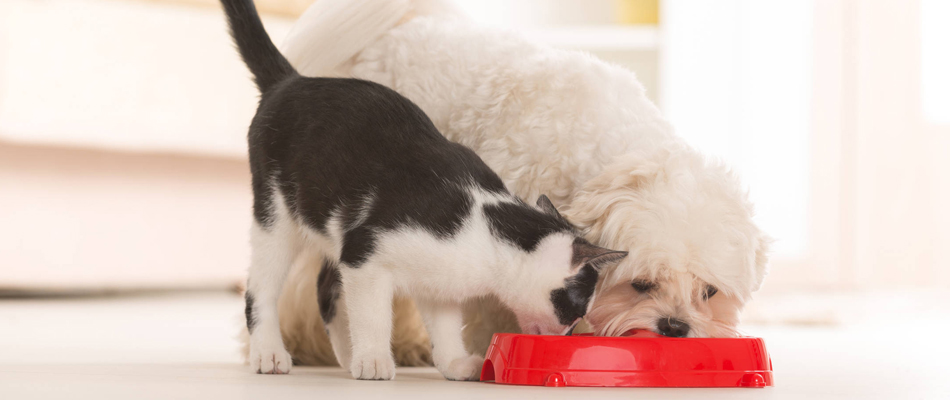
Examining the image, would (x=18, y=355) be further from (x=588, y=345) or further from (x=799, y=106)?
(x=799, y=106)

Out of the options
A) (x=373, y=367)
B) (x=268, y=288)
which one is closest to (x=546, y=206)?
(x=373, y=367)

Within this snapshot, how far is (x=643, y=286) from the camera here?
1.82 metres

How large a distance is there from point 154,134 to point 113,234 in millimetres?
568

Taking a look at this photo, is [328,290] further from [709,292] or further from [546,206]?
[709,292]

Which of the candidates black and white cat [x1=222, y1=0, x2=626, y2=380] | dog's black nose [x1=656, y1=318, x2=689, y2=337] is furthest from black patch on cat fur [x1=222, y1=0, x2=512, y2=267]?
dog's black nose [x1=656, y1=318, x2=689, y2=337]

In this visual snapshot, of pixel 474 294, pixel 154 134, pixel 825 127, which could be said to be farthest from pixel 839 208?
pixel 474 294

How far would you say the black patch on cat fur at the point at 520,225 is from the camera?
167cm

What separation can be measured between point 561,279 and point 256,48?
0.94m

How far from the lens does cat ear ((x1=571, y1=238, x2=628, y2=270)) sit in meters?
1.65

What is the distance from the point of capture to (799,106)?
638 cm

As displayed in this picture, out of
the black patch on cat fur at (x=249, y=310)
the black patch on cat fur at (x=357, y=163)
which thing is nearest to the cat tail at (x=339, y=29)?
the black patch on cat fur at (x=357, y=163)

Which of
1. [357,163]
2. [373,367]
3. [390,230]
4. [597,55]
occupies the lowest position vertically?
[373,367]

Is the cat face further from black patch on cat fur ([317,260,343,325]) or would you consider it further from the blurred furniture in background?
the blurred furniture in background

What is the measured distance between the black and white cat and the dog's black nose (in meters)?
0.17
